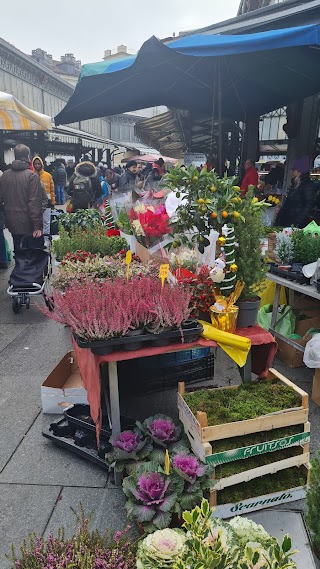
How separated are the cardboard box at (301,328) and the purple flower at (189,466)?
2.08 m

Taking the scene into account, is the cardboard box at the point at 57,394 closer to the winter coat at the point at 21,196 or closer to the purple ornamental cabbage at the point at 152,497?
the purple ornamental cabbage at the point at 152,497

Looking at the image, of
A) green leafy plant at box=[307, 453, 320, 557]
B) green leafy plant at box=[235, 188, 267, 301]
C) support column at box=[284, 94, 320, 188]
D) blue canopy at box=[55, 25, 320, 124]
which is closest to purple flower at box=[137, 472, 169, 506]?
green leafy plant at box=[307, 453, 320, 557]

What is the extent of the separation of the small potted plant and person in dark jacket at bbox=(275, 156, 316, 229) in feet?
A: 9.54

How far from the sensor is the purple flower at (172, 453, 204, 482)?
2072 millimetres

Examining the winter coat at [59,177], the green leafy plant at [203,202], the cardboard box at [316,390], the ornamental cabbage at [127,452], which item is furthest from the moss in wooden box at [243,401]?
the winter coat at [59,177]

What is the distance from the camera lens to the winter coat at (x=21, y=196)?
5898 mm

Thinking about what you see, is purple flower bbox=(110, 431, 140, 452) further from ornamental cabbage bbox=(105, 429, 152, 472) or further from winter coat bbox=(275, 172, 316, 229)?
winter coat bbox=(275, 172, 316, 229)

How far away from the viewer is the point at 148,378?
3215 mm

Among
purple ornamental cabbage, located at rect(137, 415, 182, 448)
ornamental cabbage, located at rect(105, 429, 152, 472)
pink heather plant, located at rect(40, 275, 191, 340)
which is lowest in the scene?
ornamental cabbage, located at rect(105, 429, 152, 472)

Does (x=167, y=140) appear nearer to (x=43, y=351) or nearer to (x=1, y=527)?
(x=43, y=351)

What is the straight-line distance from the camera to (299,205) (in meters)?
6.93

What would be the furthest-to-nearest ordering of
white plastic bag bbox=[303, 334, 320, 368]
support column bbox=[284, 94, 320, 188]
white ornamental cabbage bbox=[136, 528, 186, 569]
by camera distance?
1. support column bbox=[284, 94, 320, 188]
2. white plastic bag bbox=[303, 334, 320, 368]
3. white ornamental cabbage bbox=[136, 528, 186, 569]

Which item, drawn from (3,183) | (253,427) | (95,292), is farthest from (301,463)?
(3,183)

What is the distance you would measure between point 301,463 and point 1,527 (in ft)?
5.63
